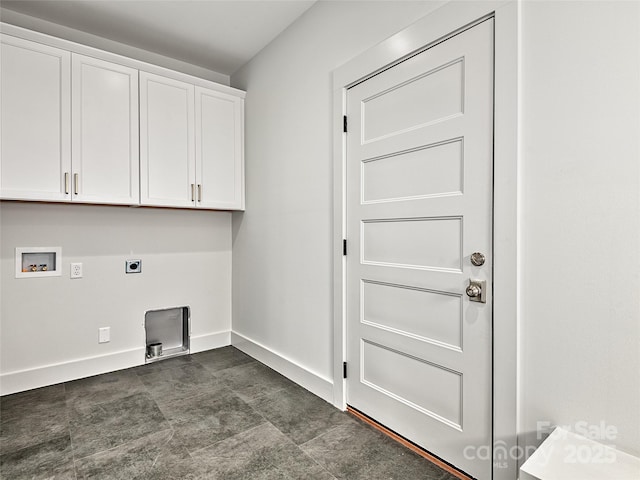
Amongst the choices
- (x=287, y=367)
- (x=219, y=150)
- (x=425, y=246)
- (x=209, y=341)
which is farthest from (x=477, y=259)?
(x=209, y=341)

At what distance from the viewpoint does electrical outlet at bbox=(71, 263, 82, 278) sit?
2.75 meters

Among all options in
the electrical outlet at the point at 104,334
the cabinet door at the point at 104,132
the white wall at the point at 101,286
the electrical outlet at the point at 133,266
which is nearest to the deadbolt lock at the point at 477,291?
the cabinet door at the point at 104,132

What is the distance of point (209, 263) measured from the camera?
347 cm

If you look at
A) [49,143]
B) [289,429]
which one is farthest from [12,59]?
[289,429]

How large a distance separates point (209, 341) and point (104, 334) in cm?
92

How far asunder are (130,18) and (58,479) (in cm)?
295

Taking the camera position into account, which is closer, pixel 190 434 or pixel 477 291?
pixel 477 291

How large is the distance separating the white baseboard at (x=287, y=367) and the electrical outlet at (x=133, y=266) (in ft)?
3.64

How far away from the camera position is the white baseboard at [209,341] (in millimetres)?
3361

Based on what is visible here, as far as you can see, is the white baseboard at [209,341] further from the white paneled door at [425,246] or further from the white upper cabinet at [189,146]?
the white paneled door at [425,246]

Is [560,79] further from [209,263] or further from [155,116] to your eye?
[209,263]

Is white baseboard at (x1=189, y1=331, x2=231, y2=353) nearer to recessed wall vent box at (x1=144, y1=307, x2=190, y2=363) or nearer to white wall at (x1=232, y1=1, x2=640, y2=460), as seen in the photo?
recessed wall vent box at (x1=144, y1=307, x2=190, y2=363)

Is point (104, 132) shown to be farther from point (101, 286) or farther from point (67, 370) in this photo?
point (67, 370)

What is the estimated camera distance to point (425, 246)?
178cm
